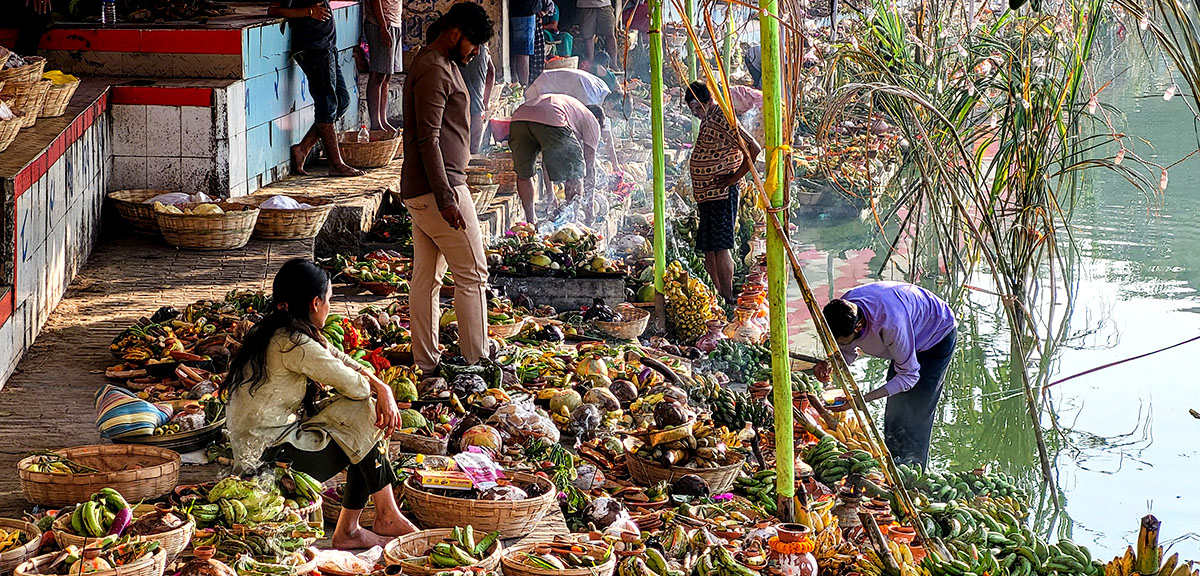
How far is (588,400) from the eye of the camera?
5117mm

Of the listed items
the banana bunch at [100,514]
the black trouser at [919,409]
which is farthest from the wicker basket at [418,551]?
the black trouser at [919,409]

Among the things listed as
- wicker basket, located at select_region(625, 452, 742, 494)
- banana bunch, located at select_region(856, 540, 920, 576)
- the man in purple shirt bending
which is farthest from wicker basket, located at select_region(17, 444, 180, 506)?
the man in purple shirt bending

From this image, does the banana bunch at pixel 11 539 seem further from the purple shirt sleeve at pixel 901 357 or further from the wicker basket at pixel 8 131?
the purple shirt sleeve at pixel 901 357

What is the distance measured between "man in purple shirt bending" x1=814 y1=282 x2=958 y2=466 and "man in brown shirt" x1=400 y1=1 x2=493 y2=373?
1.42 meters

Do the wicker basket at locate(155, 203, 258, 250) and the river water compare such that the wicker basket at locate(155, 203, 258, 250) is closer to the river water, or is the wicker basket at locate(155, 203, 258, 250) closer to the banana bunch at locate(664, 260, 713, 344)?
the banana bunch at locate(664, 260, 713, 344)

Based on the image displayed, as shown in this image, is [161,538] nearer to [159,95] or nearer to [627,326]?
[627,326]

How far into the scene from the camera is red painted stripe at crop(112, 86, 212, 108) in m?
6.51

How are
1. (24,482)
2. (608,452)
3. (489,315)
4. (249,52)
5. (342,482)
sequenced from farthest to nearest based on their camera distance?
(249,52) → (489,315) → (608,452) → (342,482) → (24,482)

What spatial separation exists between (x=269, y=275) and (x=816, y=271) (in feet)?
17.2

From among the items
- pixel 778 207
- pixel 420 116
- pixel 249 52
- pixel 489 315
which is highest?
pixel 249 52

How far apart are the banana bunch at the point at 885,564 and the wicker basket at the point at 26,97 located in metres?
3.83

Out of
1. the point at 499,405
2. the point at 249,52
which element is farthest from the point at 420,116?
the point at 249,52

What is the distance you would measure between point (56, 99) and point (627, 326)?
3.05 meters

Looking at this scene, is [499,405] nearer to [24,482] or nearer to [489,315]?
[489,315]
